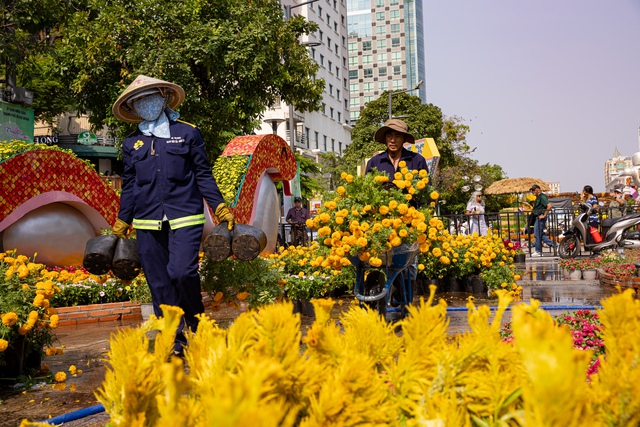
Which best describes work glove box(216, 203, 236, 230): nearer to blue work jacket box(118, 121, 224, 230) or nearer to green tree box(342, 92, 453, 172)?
blue work jacket box(118, 121, 224, 230)

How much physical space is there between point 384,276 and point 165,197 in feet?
8.03

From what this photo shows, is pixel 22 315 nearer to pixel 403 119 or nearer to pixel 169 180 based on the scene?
pixel 169 180

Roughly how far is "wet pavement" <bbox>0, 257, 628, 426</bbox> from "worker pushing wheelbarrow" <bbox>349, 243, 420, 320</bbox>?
1.79 ft

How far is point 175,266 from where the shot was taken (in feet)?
15.4

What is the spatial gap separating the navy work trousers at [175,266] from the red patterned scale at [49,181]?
4.22 m

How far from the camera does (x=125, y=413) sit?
108cm

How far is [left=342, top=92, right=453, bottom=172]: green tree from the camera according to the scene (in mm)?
52469

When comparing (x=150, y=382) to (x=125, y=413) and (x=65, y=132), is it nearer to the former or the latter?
(x=125, y=413)

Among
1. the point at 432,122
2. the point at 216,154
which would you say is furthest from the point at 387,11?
the point at 216,154

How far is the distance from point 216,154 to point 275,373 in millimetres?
19842

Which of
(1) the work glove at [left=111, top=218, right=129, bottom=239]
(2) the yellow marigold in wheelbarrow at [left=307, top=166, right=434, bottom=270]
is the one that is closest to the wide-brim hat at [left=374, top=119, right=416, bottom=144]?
(2) the yellow marigold in wheelbarrow at [left=307, top=166, right=434, bottom=270]

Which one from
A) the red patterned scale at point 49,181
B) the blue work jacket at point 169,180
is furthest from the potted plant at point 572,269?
the blue work jacket at point 169,180

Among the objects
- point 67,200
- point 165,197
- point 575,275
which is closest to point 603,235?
point 575,275

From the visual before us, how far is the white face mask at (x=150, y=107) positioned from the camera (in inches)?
200
